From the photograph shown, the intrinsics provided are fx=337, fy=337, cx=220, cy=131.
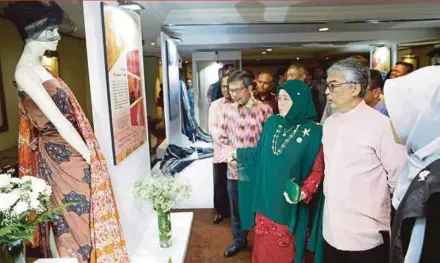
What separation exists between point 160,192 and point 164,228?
275mm

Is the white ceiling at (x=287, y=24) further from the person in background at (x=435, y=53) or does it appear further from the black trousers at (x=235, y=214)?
the black trousers at (x=235, y=214)

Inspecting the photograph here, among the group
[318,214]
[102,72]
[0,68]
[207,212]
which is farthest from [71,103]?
[207,212]

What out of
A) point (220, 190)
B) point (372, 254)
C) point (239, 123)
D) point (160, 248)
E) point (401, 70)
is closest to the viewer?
point (372, 254)

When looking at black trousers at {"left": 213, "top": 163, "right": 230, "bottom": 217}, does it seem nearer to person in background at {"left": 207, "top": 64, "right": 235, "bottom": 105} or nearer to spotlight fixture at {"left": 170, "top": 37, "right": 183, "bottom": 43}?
person in background at {"left": 207, "top": 64, "right": 235, "bottom": 105}

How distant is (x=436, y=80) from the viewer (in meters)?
0.98

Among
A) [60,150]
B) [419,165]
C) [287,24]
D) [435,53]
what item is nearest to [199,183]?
[287,24]

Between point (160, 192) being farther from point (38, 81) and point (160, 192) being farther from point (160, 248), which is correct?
point (38, 81)

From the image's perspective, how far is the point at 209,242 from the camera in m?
2.89

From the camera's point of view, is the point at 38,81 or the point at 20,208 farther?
the point at 38,81

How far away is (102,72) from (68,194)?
0.63 m

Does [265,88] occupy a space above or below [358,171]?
above

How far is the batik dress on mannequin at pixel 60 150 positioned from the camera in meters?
1.35

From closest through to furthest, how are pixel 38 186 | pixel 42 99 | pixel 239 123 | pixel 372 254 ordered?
pixel 38 186
pixel 42 99
pixel 372 254
pixel 239 123

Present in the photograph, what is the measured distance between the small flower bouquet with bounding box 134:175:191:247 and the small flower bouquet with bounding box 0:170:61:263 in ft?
3.25
